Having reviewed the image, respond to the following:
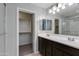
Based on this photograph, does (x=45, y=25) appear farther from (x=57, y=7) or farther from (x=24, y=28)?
(x=24, y=28)

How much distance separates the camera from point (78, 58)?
38.5 inches

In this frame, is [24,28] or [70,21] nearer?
[70,21]

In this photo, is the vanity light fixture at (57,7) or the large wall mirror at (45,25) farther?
the large wall mirror at (45,25)

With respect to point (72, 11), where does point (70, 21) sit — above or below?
below

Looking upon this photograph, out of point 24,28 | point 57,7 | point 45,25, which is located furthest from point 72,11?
point 24,28

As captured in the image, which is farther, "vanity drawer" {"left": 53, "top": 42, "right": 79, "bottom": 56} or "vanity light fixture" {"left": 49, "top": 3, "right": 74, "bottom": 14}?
"vanity light fixture" {"left": 49, "top": 3, "right": 74, "bottom": 14}

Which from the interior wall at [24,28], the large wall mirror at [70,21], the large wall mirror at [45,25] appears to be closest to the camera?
the large wall mirror at [70,21]

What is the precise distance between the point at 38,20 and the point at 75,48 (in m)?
2.59

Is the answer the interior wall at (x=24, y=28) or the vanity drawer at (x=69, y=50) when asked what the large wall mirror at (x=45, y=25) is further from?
the interior wall at (x=24, y=28)

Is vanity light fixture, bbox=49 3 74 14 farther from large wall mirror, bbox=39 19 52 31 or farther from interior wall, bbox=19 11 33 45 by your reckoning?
interior wall, bbox=19 11 33 45

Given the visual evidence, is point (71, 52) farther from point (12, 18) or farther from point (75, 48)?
point (12, 18)

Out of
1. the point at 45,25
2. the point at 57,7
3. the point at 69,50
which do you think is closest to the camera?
the point at 69,50

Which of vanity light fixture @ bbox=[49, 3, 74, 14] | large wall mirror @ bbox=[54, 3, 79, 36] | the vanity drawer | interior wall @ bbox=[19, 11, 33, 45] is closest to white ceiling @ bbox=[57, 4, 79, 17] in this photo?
large wall mirror @ bbox=[54, 3, 79, 36]

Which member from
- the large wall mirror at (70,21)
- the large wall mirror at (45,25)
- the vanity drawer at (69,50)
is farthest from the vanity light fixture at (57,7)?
the vanity drawer at (69,50)
